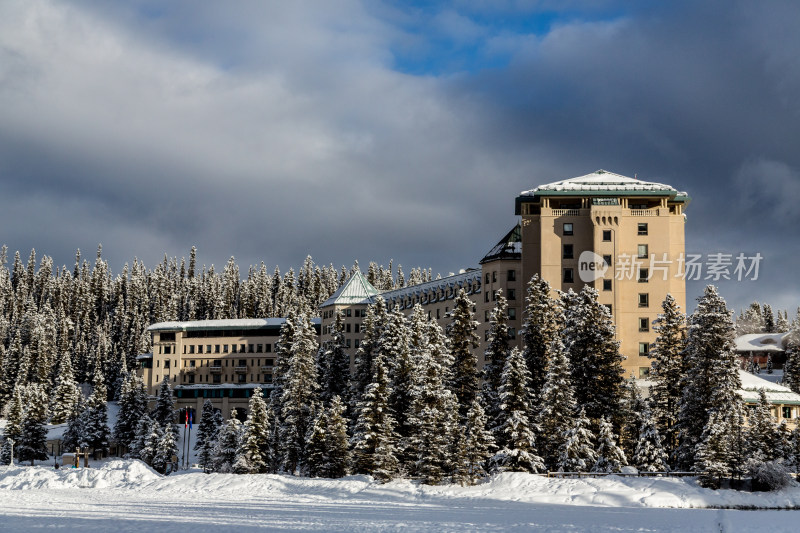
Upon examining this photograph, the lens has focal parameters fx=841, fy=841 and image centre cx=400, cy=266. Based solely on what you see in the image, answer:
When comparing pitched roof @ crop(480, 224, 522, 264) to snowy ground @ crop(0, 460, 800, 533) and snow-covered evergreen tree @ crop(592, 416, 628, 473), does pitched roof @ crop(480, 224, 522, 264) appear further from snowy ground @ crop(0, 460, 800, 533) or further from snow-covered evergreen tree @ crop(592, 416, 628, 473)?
snowy ground @ crop(0, 460, 800, 533)

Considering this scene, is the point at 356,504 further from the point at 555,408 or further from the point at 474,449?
the point at 555,408

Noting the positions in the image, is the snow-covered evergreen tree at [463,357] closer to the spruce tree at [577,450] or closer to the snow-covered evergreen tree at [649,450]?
the spruce tree at [577,450]

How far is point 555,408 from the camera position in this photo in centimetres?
6450

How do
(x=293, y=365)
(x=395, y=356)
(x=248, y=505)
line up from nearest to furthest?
(x=248, y=505) < (x=395, y=356) < (x=293, y=365)

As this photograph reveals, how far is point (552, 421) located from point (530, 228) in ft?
112

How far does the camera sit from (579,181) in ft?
307

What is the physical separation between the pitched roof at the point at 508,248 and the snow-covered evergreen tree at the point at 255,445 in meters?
35.5

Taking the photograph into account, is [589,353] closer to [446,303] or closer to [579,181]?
[579,181]

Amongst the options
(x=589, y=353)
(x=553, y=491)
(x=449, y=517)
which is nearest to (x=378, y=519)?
(x=449, y=517)

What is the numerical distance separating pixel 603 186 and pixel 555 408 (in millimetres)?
35175

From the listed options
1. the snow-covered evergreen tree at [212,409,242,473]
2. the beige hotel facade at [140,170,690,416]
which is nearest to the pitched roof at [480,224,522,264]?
the beige hotel facade at [140,170,690,416]

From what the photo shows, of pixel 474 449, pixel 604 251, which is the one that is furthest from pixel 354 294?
pixel 474 449

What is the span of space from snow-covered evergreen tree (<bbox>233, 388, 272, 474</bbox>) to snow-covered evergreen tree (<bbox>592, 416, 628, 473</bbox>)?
3031cm

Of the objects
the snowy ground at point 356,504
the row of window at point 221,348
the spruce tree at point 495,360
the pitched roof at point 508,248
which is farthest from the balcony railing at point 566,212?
the row of window at point 221,348
